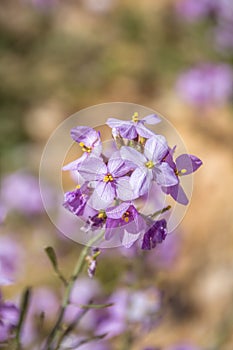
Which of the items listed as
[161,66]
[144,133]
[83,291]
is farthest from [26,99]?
[144,133]

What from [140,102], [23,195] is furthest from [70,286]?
[140,102]

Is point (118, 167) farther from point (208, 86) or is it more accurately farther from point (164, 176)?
point (208, 86)

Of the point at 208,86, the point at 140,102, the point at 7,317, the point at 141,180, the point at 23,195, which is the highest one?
the point at 141,180

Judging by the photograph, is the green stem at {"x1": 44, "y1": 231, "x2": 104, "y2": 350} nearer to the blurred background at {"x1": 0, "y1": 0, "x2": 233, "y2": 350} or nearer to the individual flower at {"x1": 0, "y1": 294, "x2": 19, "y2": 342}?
the individual flower at {"x1": 0, "y1": 294, "x2": 19, "y2": 342}

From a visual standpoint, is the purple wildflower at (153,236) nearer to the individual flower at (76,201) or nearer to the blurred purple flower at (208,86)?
the individual flower at (76,201)

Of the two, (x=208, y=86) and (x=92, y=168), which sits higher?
(x=92, y=168)

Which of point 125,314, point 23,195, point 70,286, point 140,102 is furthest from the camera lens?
point 140,102

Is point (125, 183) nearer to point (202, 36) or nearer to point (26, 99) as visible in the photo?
point (26, 99)
